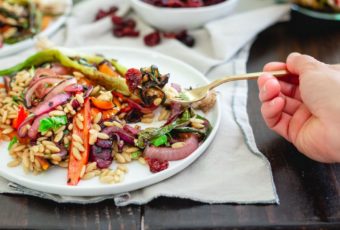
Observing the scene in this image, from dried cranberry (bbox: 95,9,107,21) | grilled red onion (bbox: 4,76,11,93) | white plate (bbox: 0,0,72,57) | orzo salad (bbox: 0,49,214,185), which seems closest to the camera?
orzo salad (bbox: 0,49,214,185)

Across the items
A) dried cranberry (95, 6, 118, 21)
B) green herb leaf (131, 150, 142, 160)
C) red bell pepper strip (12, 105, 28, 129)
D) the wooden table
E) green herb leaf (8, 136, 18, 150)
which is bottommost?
the wooden table

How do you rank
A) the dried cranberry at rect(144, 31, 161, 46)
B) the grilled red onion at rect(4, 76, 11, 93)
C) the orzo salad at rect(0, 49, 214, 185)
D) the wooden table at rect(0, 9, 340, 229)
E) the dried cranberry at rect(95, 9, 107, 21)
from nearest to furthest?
the wooden table at rect(0, 9, 340, 229)
the orzo salad at rect(0, 49, 214, 185)
the grilled red onion at rect(4, 76, 11, 93)
the dried cranberry at rect(144, 31, 161, 46)
the dried cranberry at rect(95, 9, 107, 21)

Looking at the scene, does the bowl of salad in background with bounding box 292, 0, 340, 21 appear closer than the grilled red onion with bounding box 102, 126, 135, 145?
No

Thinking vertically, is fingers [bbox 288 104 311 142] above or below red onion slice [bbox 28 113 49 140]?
below

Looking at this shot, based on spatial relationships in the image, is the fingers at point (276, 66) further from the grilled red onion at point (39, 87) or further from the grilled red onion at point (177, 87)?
the grilled red onion at point (39, 87)

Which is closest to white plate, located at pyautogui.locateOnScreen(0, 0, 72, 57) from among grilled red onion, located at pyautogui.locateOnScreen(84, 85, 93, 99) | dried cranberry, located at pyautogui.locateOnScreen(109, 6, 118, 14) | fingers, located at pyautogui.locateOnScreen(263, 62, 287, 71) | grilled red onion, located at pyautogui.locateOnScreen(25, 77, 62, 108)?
dried cranberry, located at pyautogui.locateOnScreen(109, 6, 118, 14)

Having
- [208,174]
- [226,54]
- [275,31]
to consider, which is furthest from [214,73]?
[208,174]

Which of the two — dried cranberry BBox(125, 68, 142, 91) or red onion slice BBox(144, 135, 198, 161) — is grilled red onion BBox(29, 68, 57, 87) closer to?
dried cranberry BBox(125, 68, 142, 91)
